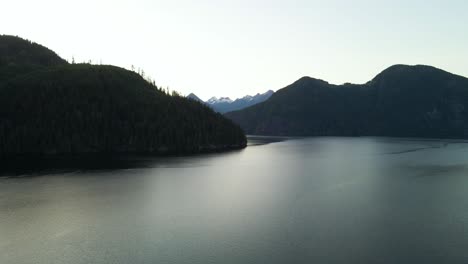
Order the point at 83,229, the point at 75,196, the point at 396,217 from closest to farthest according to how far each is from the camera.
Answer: the point at 83,229
the point at 396,217
the point at 75,196

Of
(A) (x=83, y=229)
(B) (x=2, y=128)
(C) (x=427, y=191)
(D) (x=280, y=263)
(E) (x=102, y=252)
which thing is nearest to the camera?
(D) (x=280, y=263)

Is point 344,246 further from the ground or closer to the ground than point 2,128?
closer to the ground

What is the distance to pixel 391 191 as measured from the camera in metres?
75.1

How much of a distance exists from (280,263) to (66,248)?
2416cm

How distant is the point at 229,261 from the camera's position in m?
35.0

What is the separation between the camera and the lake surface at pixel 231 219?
1470 inches

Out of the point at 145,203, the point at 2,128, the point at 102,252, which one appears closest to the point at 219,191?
the point at 145,203

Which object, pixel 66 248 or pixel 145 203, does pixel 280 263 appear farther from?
pixel 145 203

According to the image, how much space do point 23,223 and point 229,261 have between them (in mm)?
32082

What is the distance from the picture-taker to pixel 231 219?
5131 cm

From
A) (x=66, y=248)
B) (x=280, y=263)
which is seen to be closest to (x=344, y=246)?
(x=280, y=263)

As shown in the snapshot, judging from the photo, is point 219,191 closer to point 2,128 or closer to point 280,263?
point 280,263

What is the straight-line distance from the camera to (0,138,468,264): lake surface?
37344 mm

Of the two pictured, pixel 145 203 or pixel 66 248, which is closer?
pixel 66 248
